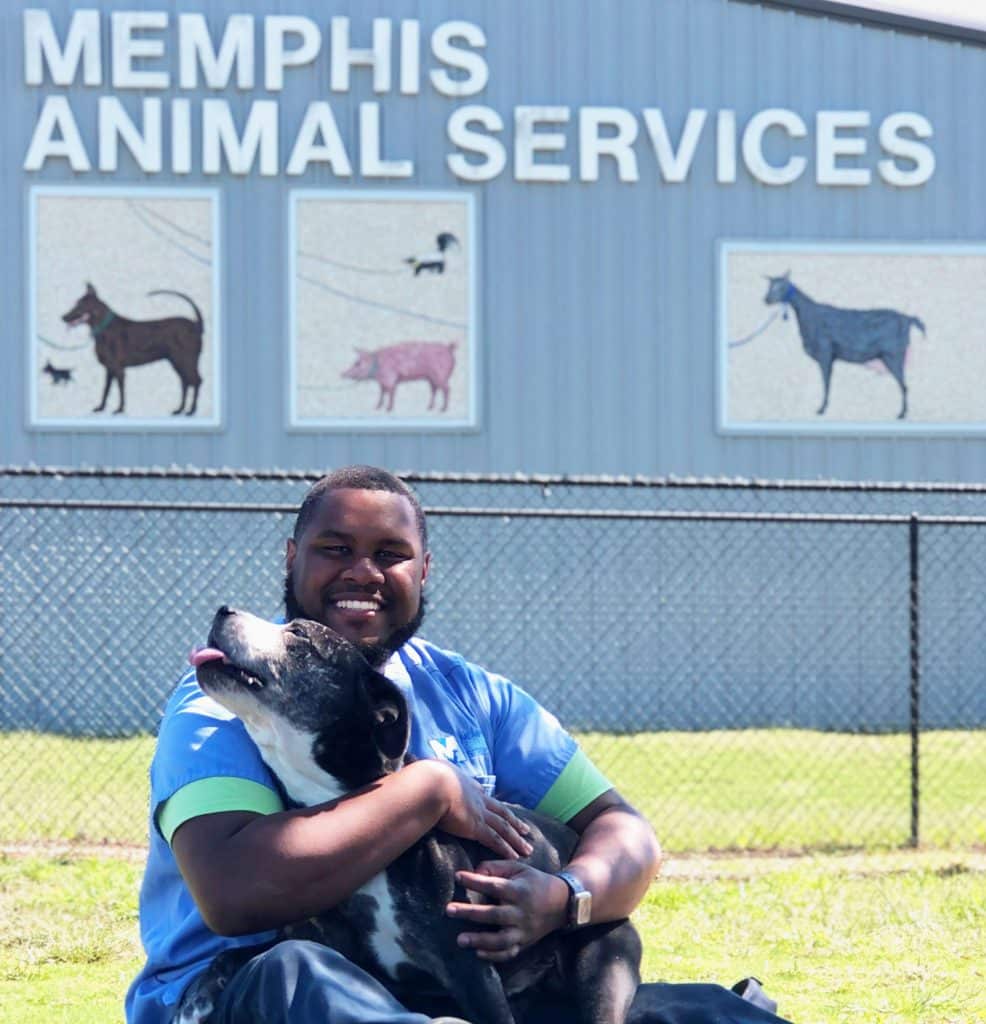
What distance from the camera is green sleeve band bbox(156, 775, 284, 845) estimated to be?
2.94m

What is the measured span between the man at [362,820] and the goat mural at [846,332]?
10757 mm

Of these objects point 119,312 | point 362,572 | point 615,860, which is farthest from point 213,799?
point 119,312

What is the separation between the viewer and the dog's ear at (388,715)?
10.2ft

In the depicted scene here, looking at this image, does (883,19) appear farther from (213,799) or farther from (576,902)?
(213,799)

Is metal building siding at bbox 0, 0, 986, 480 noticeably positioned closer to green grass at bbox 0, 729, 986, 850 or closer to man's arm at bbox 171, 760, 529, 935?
green grass at bbox 0, 729, 986, 850

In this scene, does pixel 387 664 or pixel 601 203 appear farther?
pixel 601 203

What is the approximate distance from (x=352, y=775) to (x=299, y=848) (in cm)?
27

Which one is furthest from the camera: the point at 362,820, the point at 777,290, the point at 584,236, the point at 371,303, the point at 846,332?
the point at 846,332

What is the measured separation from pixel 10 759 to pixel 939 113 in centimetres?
906

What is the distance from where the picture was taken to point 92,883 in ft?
23.5

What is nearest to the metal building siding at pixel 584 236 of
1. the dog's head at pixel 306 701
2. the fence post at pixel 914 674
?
the fence post at pixel 914 674

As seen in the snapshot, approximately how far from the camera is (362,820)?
2.91 m

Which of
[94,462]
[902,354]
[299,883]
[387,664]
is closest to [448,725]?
[387,664]

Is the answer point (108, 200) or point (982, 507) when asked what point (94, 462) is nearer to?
point (108, 200)
